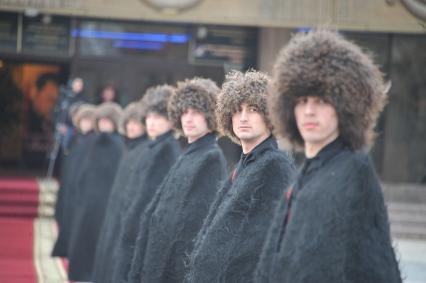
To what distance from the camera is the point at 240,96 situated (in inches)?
212

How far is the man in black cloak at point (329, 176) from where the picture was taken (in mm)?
3834

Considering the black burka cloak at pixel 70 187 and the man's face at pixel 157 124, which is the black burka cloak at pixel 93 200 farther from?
the man's face at pixel 157 124

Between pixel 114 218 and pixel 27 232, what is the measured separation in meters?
6.29

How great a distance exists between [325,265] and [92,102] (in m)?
14.6

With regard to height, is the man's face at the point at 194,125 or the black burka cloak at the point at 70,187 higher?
the man's face at the point at 194,125

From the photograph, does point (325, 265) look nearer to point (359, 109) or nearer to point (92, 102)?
point (359, 109)

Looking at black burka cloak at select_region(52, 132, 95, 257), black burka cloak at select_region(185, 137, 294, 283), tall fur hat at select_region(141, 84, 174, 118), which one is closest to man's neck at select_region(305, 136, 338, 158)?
black burka cloak at select_region(185, 137, 294, 283)

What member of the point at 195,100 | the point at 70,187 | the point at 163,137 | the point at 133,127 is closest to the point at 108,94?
the point at 70,187

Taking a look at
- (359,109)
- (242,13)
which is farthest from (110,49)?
(359,109)

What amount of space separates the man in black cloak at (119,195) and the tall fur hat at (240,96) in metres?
2.85

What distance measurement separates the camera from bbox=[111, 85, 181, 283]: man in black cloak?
7398mm

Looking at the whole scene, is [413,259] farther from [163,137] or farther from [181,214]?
[181,214]

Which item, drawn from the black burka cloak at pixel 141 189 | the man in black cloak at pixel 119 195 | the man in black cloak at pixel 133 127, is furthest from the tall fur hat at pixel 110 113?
the black burka cloak at pixel 141 189

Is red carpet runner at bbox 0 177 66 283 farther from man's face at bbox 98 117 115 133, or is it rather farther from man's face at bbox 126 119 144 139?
man's face at bbox 126 119 144 139
